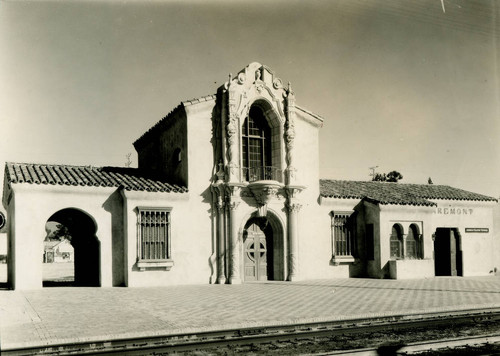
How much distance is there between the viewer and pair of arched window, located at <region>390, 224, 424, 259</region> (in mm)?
24953

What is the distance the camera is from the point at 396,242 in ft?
82.4

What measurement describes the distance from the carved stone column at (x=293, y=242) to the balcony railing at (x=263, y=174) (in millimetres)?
1403

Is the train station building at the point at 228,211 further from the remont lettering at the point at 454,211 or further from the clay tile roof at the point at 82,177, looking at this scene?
the remont lettering at the point at 454,211

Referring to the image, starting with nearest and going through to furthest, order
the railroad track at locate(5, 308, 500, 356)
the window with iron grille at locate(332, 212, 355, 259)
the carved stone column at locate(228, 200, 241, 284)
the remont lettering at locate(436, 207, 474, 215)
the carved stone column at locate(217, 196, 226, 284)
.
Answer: the railroad track at locate(5, 308, 500, 356)
the carved stone column at locate(228, 200, 241, 284)
the carved stone column at locate(217, 196, 226, 284)
the window with iron grille at locate(332, 212, 355, 259)
the remont lettering at locate(436, 207, 474, 215)

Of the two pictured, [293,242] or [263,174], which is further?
[263,174]

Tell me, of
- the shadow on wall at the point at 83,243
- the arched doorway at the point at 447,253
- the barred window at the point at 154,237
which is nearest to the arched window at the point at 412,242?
the arched doorway at the point at 447,253

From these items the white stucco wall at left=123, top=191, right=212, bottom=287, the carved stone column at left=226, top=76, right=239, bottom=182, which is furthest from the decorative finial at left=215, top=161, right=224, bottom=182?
the white stucco wall at left=123, top=191, right=212, bottom=287

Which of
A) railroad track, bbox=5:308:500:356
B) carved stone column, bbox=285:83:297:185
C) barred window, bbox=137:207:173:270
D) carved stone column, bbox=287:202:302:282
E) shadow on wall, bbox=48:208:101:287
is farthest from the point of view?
carved stone column, bbox=285:83:297:185

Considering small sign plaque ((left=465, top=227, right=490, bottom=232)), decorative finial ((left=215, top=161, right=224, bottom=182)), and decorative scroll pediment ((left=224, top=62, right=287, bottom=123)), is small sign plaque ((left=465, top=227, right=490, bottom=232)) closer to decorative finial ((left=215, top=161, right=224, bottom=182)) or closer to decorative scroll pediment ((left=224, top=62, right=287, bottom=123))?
decorative scroll pediment ((left=224, top=62, right=287, bottom=123))

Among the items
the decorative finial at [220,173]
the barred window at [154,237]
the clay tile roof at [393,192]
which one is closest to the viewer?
the barred window at [154,237]

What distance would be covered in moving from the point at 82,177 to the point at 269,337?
45.6ft

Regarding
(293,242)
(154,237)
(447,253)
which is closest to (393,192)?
(447,253)

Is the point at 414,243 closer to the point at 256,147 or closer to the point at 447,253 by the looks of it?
the point at 447,253

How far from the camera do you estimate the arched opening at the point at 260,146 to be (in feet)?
76.7
